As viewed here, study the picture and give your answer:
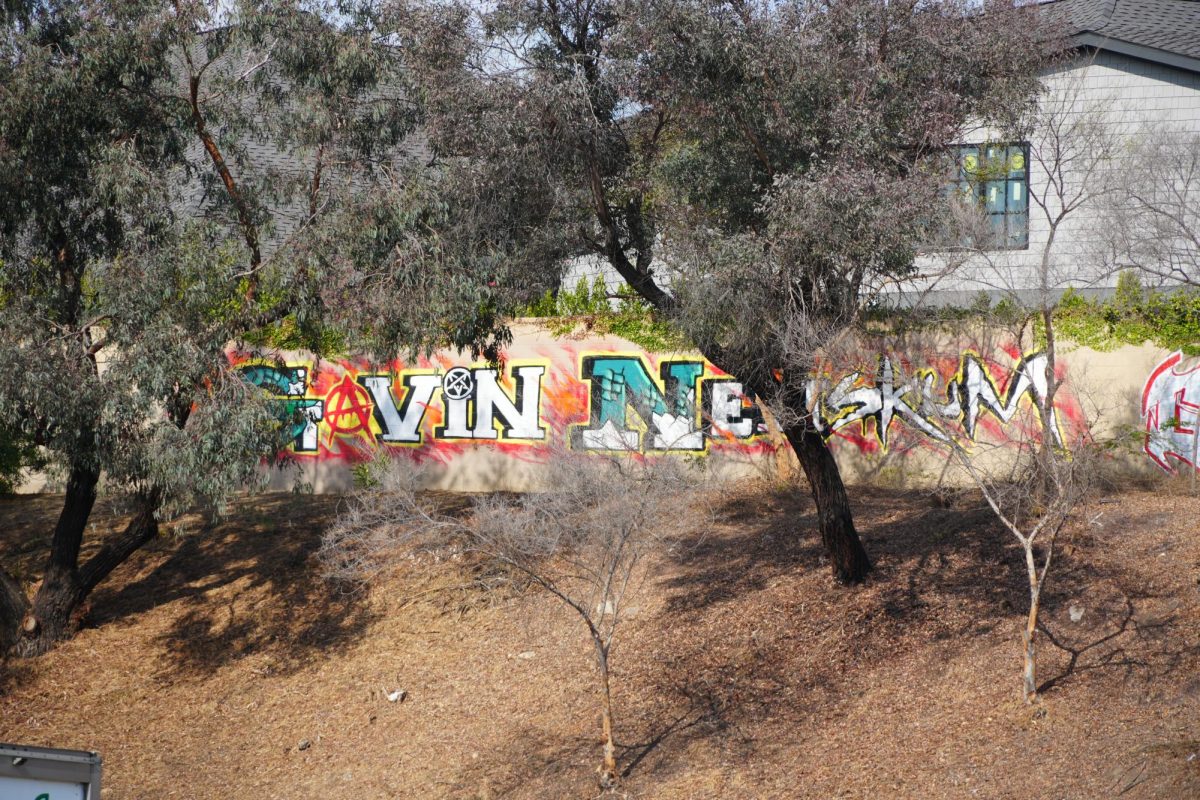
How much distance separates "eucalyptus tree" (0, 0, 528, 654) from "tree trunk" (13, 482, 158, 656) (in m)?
1.42

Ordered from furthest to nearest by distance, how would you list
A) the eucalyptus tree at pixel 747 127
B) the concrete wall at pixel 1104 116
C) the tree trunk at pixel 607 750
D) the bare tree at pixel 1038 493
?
the concrete wall at pixel 1104 116, the eucalyptus tree at pixel 747 127, the tree trunk at pixel 607 750, the bare tree at pixel 1038 493

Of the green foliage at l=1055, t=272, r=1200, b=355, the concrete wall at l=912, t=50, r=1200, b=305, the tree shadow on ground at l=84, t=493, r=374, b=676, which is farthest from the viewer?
the concrete wall at l=912, t=50, r=1200, b=305

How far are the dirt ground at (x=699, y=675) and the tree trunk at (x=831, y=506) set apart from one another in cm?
25

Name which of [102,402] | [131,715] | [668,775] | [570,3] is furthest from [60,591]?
[570,3]

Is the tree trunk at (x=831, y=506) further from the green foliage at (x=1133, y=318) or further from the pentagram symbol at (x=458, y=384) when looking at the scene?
the pentagram symbol at (x=458, y=384)

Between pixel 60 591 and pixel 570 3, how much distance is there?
29.9 feet

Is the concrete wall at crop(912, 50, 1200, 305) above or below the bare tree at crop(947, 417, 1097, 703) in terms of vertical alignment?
above

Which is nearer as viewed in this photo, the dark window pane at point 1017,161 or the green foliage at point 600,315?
the dark window pane at point 1017,161

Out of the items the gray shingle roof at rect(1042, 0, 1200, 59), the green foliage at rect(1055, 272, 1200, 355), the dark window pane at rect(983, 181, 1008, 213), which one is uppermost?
the gray shingle roof at rect(1042, 0, 1200, 59)

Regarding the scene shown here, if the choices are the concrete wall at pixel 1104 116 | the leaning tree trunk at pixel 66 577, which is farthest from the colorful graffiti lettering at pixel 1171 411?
the leaning tree trunk at pixel 66 577

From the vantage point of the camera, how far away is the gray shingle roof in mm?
16903

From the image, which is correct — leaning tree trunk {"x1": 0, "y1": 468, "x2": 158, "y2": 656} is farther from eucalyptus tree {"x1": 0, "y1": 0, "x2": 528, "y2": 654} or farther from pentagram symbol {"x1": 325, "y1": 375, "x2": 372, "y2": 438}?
pentagram symbol {"x1": 325, "y1": 375, "x2": 372, "y2": 438}

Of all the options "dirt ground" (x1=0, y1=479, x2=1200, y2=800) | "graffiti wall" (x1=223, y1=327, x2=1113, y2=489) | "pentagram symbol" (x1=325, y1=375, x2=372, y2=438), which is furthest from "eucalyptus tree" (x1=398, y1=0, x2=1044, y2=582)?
"pentagram symbol" (x1=325, y1=375, x2=372, y2=438)

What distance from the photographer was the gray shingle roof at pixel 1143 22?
1690cm
